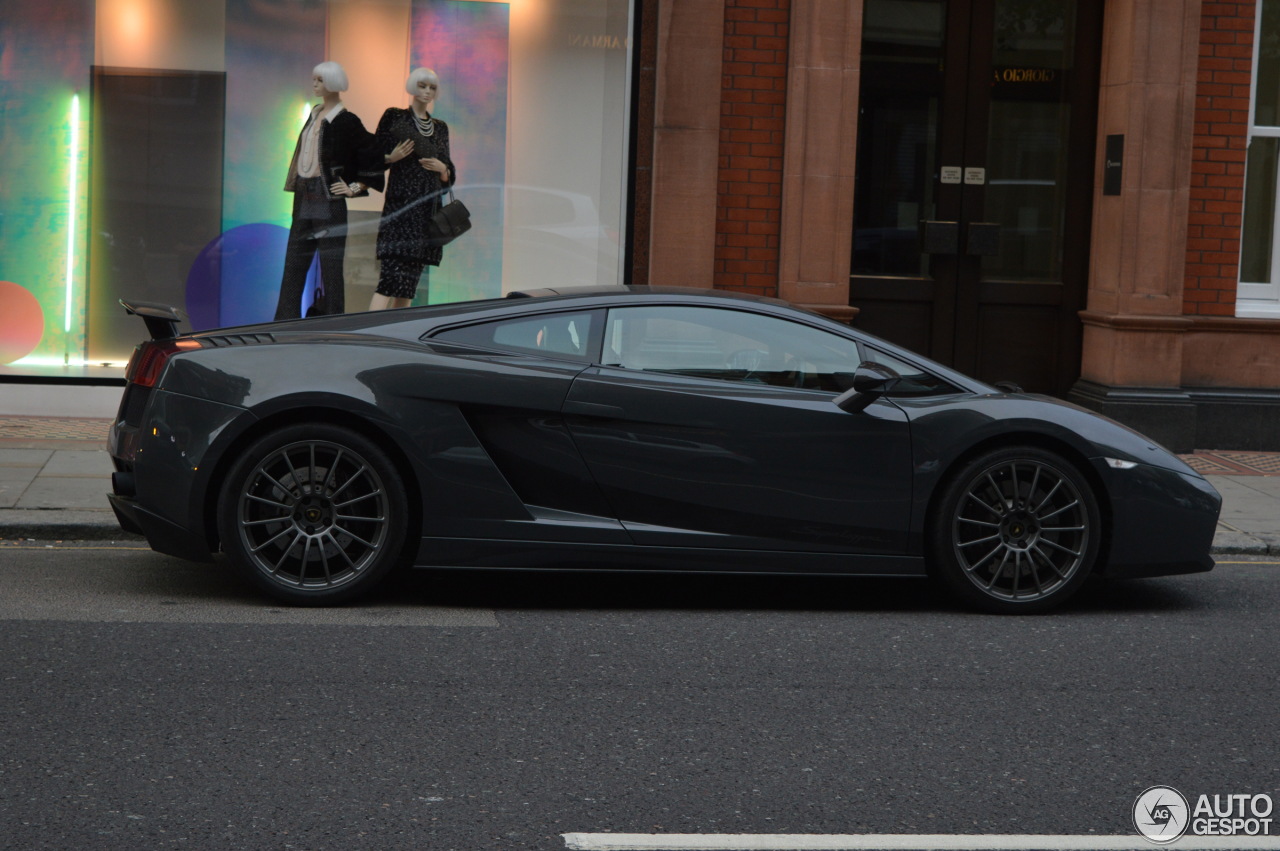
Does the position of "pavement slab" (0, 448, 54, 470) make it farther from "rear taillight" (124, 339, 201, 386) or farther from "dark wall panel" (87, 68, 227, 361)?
"rear taillight" (124, 339, 201, 386)

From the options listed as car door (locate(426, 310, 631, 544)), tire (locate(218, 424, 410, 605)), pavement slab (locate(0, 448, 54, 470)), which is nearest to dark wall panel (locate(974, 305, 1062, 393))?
car door (locate(426, 310, 631, 544))

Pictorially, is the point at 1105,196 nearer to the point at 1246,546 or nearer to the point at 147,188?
the point at 1246,546

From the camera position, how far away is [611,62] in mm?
11211

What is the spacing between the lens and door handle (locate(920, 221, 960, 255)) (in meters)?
11.5

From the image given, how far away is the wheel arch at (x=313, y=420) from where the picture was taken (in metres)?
5.66

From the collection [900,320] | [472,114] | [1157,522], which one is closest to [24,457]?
[472,114]

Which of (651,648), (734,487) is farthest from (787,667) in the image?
(734,487)

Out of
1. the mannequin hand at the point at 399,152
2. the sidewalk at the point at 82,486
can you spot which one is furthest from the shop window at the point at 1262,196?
the mannequin hand at the point at 399,152

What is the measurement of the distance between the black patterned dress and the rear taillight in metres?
5.13

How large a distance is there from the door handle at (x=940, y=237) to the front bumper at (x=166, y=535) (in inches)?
287

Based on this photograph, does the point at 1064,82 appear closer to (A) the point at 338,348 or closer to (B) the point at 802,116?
(B) the point at 802,116

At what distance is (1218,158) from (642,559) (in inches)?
293

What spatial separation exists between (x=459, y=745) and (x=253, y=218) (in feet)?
25.3

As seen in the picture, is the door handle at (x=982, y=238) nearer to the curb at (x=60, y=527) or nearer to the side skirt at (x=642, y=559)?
the side skirt at (x=642, y=559)
